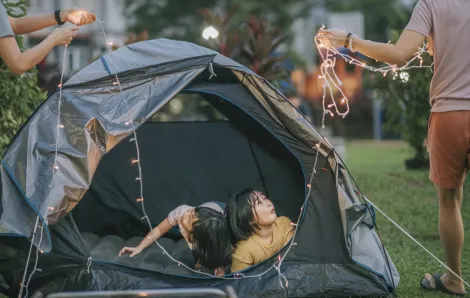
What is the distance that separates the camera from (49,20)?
4996 millimetres

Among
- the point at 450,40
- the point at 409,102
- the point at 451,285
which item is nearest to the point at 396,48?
the point at 450,40

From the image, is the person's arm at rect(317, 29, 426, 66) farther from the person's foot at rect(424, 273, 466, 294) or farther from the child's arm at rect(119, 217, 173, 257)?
the child's arm at rect(119, 217, 173, 257)

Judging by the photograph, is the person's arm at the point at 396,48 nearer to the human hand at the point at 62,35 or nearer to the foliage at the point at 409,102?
the human hand at the point at 62,35

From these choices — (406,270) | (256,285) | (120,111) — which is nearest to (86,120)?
(120,111)

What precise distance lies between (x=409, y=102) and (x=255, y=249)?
16.0 ft

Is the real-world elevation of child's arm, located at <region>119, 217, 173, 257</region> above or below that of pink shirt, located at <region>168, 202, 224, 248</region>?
below

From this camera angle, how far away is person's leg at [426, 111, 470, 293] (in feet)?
14.4

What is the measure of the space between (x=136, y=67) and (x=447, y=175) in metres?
1.85

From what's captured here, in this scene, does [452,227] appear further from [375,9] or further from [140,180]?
[375,9]

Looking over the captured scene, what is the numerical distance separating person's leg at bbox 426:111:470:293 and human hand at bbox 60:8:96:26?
2.03m

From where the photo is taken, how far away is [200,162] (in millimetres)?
6305

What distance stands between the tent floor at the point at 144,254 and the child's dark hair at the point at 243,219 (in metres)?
0.38

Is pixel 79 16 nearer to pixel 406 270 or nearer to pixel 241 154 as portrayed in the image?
pixel 241 154

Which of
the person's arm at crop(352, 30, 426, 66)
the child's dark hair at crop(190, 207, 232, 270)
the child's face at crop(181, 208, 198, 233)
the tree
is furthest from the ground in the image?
the tree
